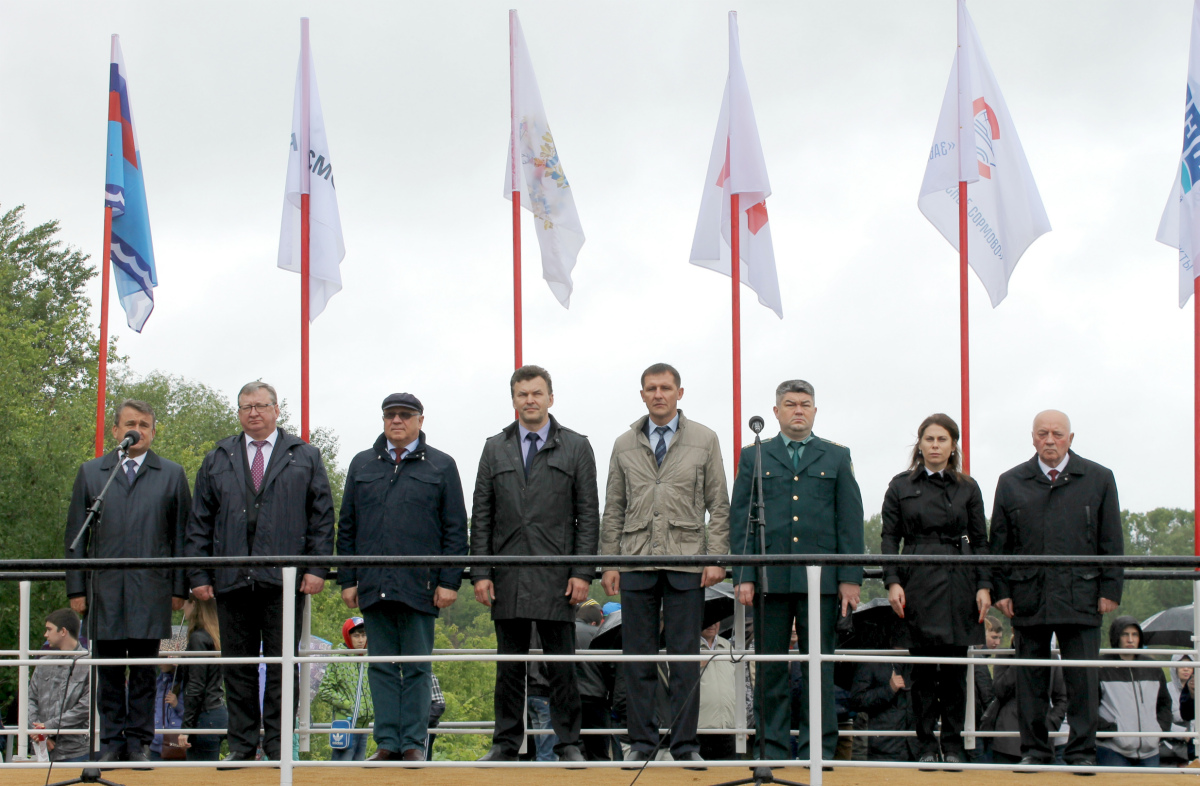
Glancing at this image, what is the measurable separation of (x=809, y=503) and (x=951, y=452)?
826mm

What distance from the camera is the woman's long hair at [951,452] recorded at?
6.21 meters

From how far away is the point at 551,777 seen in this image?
536 cm

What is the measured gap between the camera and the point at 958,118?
32.8 feet

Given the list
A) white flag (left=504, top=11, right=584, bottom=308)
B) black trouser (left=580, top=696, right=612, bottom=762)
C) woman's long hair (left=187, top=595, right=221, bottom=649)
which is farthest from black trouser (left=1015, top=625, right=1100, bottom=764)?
white flag (left=504, top=11, right=584, bottom=308)

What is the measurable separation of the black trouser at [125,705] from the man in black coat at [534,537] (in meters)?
1.65

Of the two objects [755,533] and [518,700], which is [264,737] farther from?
[755,533]

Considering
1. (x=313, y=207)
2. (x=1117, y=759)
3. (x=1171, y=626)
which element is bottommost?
(x=1117, y=759)

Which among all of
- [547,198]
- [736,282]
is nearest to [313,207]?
[547,198]

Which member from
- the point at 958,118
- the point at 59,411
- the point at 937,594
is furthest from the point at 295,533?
the point at 59,411

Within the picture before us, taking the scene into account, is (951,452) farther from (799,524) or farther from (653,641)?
(653,641)

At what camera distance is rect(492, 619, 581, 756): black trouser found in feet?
19.1

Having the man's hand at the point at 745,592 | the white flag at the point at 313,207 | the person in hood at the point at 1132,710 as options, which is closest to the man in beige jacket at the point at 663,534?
the man's hand at the point at 745,592

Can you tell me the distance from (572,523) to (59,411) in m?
31.1

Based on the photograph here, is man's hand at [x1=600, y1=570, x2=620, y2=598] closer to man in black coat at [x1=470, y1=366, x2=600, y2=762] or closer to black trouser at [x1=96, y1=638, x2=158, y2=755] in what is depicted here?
man in black coat at [x1=470, y1=366, x2=600, y2=762]
